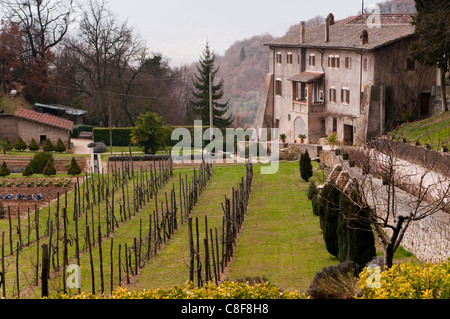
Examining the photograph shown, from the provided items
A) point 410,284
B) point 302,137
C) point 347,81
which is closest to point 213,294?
point 410,284

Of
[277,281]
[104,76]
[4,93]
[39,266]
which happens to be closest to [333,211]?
[277,281]

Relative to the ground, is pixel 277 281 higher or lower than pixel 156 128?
lower

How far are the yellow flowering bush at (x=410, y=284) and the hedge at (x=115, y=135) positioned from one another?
50408 millimetres

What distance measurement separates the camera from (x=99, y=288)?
19.8 m

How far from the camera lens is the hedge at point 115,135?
202 ft

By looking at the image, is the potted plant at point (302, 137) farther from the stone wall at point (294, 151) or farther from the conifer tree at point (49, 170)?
the conifer tree at point (49, 170)

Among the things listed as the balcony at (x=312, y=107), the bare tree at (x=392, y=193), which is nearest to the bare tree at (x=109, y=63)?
the balcony at (x=312, y=107)

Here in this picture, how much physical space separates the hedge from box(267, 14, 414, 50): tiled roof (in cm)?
1402

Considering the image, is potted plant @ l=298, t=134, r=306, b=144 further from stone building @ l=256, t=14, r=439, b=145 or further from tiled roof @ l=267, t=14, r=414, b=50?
tiled roof @ l=267, t=14, r=414, b=50

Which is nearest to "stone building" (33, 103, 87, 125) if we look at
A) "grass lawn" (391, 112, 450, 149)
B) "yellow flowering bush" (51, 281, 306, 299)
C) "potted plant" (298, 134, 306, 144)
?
"potted plant" (298, 134, 306, 144)

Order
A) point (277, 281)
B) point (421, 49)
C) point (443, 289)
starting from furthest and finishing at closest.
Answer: point (421, 49)
point (277, 281)
point (443, 289)
